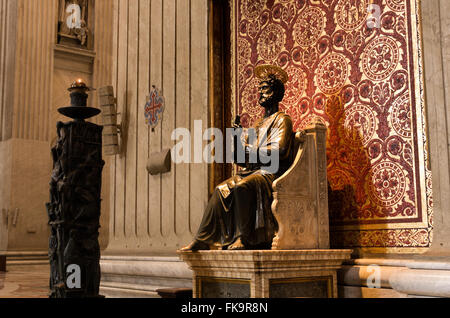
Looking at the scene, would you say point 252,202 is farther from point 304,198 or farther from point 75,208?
point 75,208

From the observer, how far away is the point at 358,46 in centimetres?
468

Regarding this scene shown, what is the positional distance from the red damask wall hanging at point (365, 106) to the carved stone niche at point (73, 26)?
949 cm

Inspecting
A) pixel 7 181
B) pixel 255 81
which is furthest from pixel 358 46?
pixel 7 181

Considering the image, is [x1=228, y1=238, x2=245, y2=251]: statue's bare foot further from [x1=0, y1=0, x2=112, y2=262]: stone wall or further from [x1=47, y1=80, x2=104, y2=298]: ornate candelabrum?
[x1=0, y1=0, x2=112, y2=262]: stone wall

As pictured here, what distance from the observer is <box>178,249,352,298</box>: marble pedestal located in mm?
3844

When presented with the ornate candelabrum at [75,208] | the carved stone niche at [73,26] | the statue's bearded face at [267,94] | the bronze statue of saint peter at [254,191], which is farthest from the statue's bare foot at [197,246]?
the carved stone niche at [73,26]

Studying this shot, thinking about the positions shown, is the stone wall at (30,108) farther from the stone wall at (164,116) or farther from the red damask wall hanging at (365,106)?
the red damask wall hanging at (365,106)

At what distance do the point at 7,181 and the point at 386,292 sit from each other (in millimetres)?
10470

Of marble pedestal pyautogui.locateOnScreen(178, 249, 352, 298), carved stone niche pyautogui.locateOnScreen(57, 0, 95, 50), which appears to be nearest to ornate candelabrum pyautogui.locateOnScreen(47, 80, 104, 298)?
marble pedestal pyautogui.locateOnScreen(178, 249, 352, 298)

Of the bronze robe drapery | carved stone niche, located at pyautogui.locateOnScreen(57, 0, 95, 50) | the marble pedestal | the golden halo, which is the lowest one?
the marble pedestal

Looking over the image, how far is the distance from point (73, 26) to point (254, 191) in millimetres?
10996

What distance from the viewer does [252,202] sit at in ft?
13.9

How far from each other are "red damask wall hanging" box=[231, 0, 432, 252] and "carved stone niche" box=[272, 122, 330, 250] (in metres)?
0.35

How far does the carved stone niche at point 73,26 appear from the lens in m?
13.7
